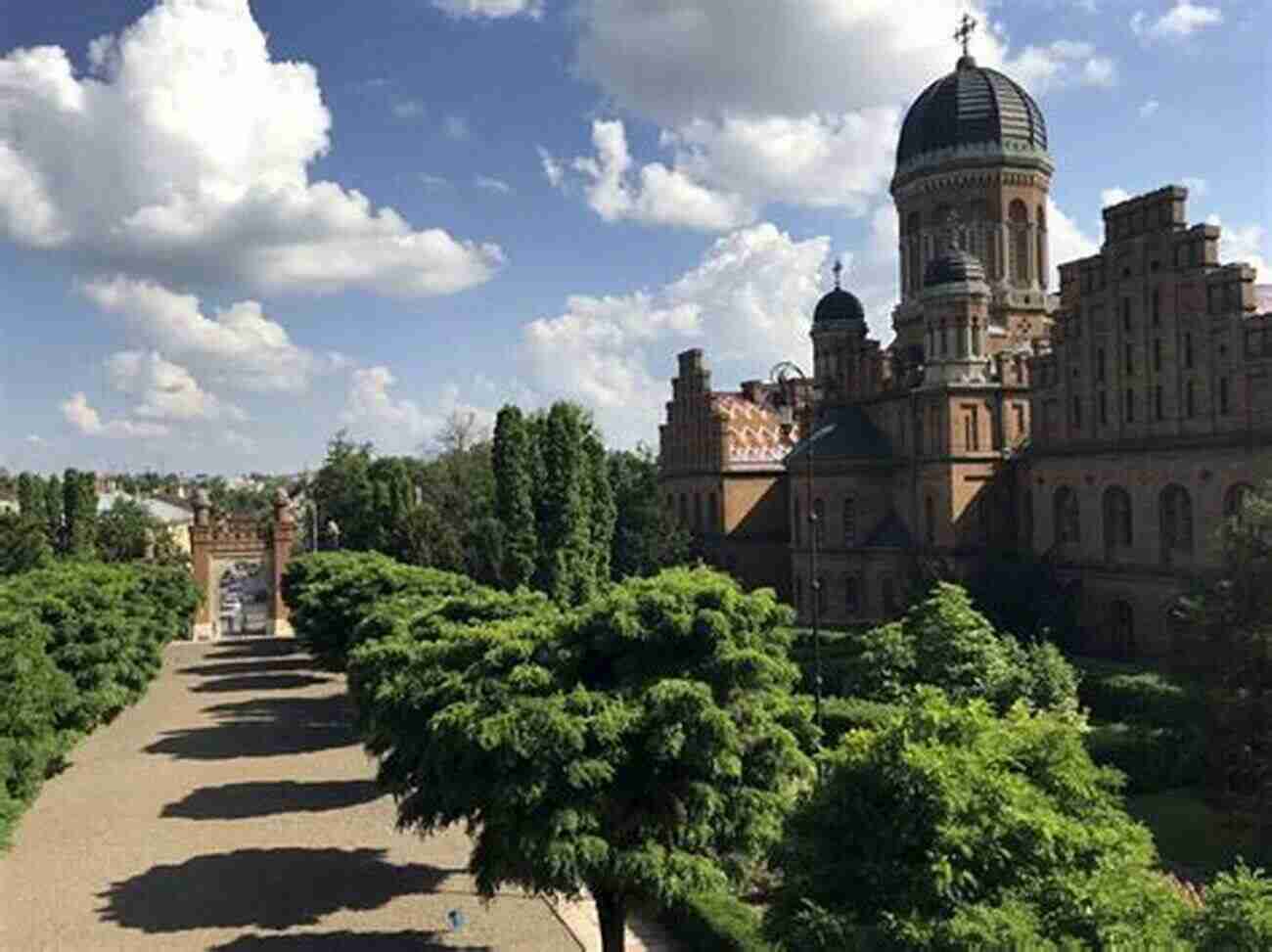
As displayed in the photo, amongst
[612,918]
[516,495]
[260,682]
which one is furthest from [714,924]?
[260,682]

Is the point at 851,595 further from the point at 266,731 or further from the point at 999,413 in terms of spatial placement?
the point at 266,731

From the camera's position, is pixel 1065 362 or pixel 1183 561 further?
pixel 1065 362

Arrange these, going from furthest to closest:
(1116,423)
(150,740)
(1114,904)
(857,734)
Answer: (1116,423), (150,740), (857,734), (1114,904)

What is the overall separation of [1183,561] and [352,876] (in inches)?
1155

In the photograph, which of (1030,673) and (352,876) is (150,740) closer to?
(352,876)

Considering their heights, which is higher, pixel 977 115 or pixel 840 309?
pixel 977 115

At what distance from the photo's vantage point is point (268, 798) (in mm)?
28688

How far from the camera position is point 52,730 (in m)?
26.6

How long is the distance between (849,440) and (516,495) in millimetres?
17750

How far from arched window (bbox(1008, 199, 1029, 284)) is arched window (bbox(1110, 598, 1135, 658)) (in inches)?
811

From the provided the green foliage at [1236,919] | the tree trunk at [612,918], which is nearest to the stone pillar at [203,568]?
the tree trunk at [612,918]

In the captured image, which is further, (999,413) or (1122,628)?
(999,413)

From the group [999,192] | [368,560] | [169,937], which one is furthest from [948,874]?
[999,192]

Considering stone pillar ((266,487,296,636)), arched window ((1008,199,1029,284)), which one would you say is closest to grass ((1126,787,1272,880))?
arched window ((1008,199,1029,284))
